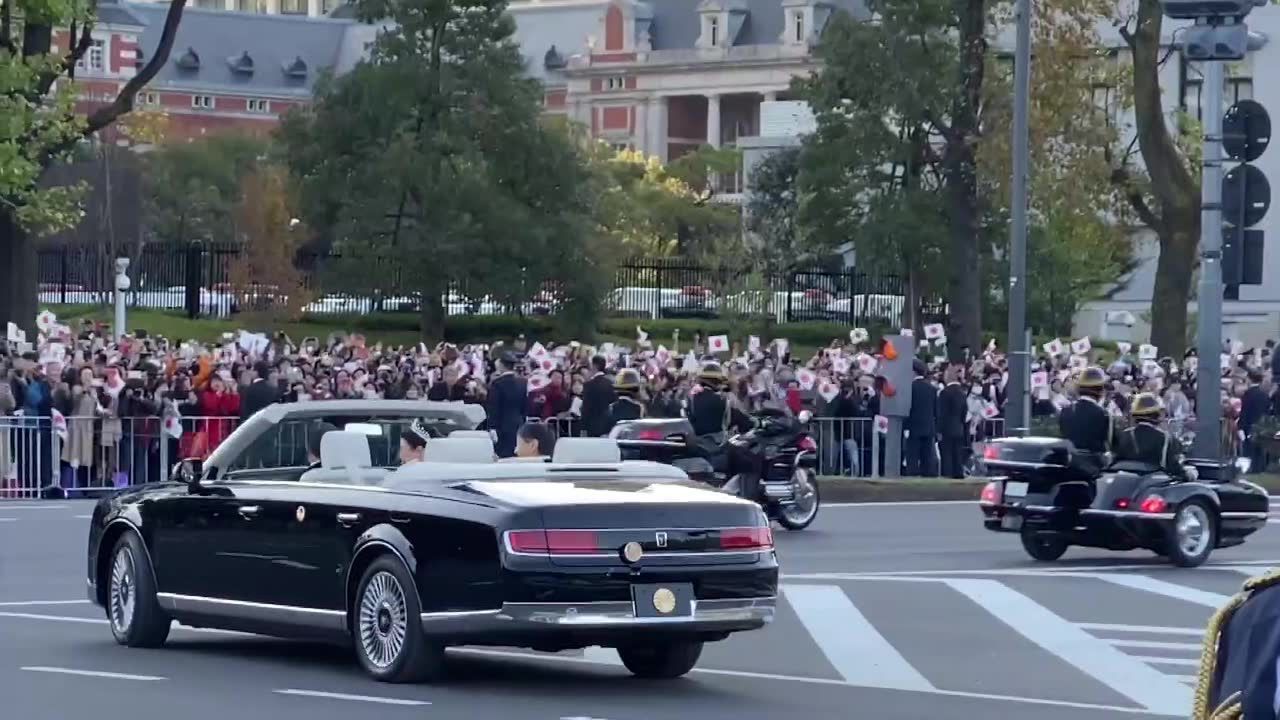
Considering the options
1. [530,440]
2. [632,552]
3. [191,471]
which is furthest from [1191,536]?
[191,471]

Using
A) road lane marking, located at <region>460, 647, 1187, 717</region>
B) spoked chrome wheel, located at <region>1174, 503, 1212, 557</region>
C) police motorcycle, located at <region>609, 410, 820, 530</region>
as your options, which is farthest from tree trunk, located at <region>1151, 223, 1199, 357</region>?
road lane marking, located at <region>460, 647, 1187, 717</region>

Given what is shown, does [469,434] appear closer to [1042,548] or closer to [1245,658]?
[1042,548]

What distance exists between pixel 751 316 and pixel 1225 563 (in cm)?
4167

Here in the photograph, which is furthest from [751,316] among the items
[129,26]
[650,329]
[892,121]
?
[129,26]

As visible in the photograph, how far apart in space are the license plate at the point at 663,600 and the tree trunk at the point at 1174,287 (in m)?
28.4

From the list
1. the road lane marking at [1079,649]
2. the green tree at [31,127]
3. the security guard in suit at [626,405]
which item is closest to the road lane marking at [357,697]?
the road lane marking at [1079,649]

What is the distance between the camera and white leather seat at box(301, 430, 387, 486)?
12.4 metres

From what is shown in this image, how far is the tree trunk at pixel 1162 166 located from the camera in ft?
123

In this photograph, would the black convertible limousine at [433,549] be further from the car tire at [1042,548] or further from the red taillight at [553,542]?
the car tire at [1042,548]

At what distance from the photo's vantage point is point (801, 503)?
75.0 ft

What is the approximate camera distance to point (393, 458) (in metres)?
13.1

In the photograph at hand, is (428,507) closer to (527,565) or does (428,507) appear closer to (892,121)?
(527,565)

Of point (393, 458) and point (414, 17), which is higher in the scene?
point (414, 17)

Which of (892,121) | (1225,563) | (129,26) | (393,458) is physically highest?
(129,26)
